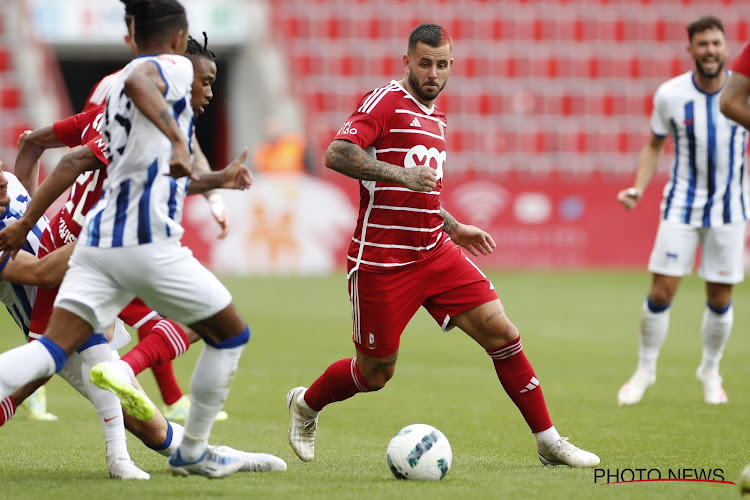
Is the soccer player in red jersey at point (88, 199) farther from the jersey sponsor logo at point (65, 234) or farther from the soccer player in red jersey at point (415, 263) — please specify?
the soccer player in red jersey at point (415, 263)

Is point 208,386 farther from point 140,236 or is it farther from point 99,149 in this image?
point 99,149

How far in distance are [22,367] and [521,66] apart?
71.7 feet

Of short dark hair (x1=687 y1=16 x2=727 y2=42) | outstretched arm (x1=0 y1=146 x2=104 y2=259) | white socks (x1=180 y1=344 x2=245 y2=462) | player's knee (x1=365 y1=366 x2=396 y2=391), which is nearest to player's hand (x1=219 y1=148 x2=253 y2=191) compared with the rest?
white socks (x1=180 y1=344 x2=245 y2=462)

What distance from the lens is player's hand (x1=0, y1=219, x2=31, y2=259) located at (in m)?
4.94

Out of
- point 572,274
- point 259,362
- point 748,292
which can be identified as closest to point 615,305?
point 748,292

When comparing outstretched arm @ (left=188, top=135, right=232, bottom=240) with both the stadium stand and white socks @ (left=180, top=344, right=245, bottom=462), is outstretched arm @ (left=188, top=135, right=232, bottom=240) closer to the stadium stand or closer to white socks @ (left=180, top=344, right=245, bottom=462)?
white socks @ (left=180, top=344, right=245, bottom=462)

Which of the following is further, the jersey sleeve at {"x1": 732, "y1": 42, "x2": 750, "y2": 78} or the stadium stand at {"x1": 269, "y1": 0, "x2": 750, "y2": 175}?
the stadium stand at {"x1": 269, "y1": 0, "x2": 750, "y2": 175}

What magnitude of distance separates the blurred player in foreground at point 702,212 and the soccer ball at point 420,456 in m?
3.23

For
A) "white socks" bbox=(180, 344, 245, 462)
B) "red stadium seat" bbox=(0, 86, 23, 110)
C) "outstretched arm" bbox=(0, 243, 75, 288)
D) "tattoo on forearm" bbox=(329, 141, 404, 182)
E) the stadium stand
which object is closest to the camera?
"white socks" bbox=(180, 344, 245, 462)

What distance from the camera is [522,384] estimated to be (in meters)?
5.79

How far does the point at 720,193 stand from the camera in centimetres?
830

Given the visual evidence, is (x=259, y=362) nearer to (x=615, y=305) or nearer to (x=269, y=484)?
(x=269, y=484)

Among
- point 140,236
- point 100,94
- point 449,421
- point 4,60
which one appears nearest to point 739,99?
point 140,236

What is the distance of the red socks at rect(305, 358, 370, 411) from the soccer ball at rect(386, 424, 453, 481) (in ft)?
2.21
